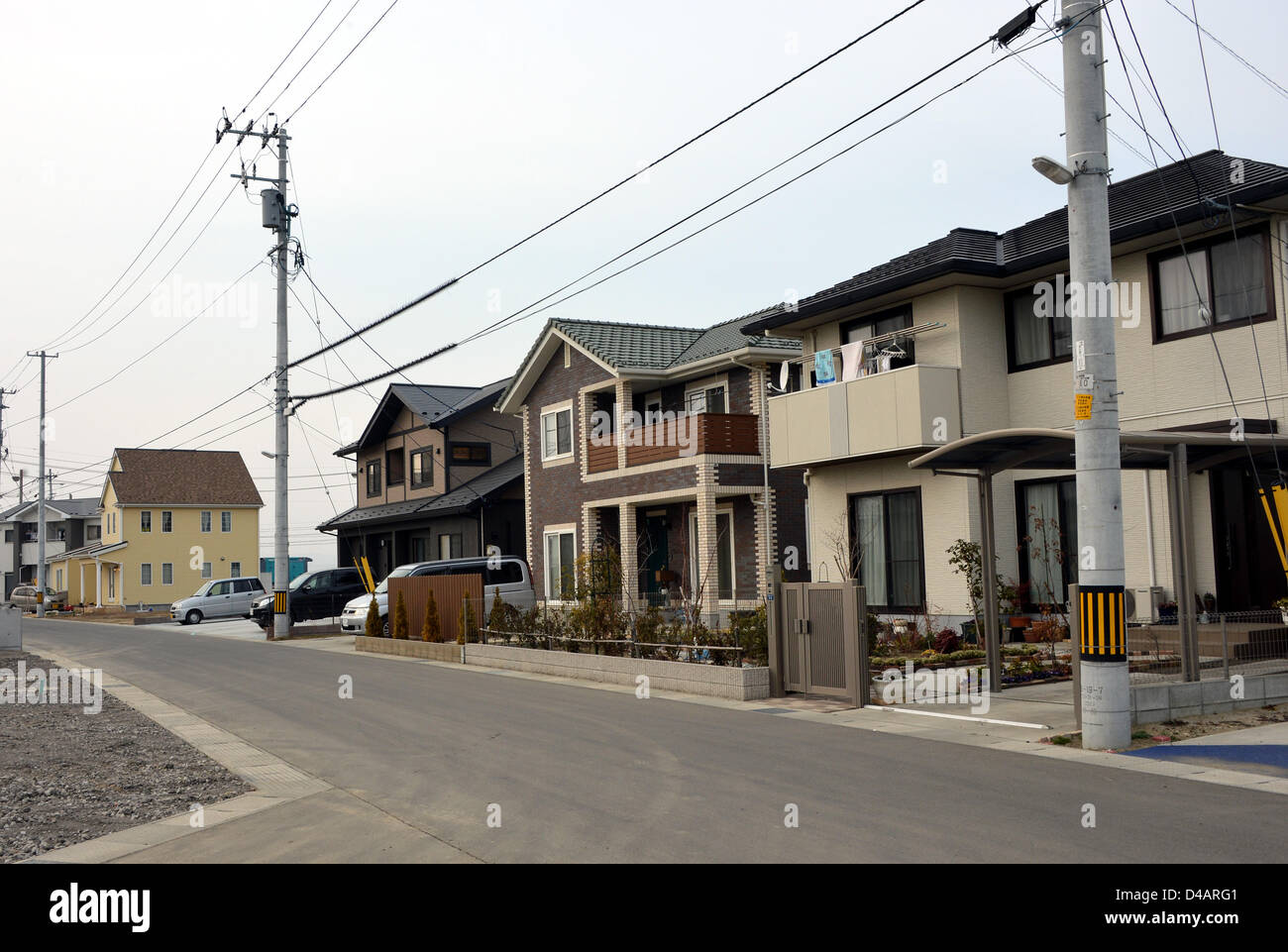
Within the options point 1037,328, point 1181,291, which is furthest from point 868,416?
point 1181,291

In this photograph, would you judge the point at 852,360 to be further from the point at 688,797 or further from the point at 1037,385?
the point at 688,797

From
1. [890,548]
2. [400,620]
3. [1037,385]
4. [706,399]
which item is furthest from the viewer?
[706,399]

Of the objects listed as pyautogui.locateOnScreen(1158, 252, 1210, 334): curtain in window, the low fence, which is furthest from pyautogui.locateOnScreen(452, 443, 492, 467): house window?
the low fence

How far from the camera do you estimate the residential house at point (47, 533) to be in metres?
81.5

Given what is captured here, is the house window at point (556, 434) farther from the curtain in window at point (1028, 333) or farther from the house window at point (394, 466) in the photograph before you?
the curtain in window at point (1028, 333)

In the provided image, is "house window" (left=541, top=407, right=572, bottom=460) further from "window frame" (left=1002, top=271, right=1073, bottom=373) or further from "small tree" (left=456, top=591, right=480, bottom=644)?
"window frame" (left=1002, top=271, right=1073, bottom=373)

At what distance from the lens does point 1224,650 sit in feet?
40.2

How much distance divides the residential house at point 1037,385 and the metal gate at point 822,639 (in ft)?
7.53

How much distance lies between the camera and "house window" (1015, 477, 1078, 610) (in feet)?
62.7

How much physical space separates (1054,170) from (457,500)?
2995 centimetres

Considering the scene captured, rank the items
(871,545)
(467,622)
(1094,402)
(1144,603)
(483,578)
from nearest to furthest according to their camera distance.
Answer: (1094,402)
(1144,603)
(871,545)
(467,622)
(483,578)

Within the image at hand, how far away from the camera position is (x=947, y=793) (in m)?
8.88

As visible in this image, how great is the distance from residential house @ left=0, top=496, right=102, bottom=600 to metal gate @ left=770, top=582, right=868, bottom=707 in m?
72.2
